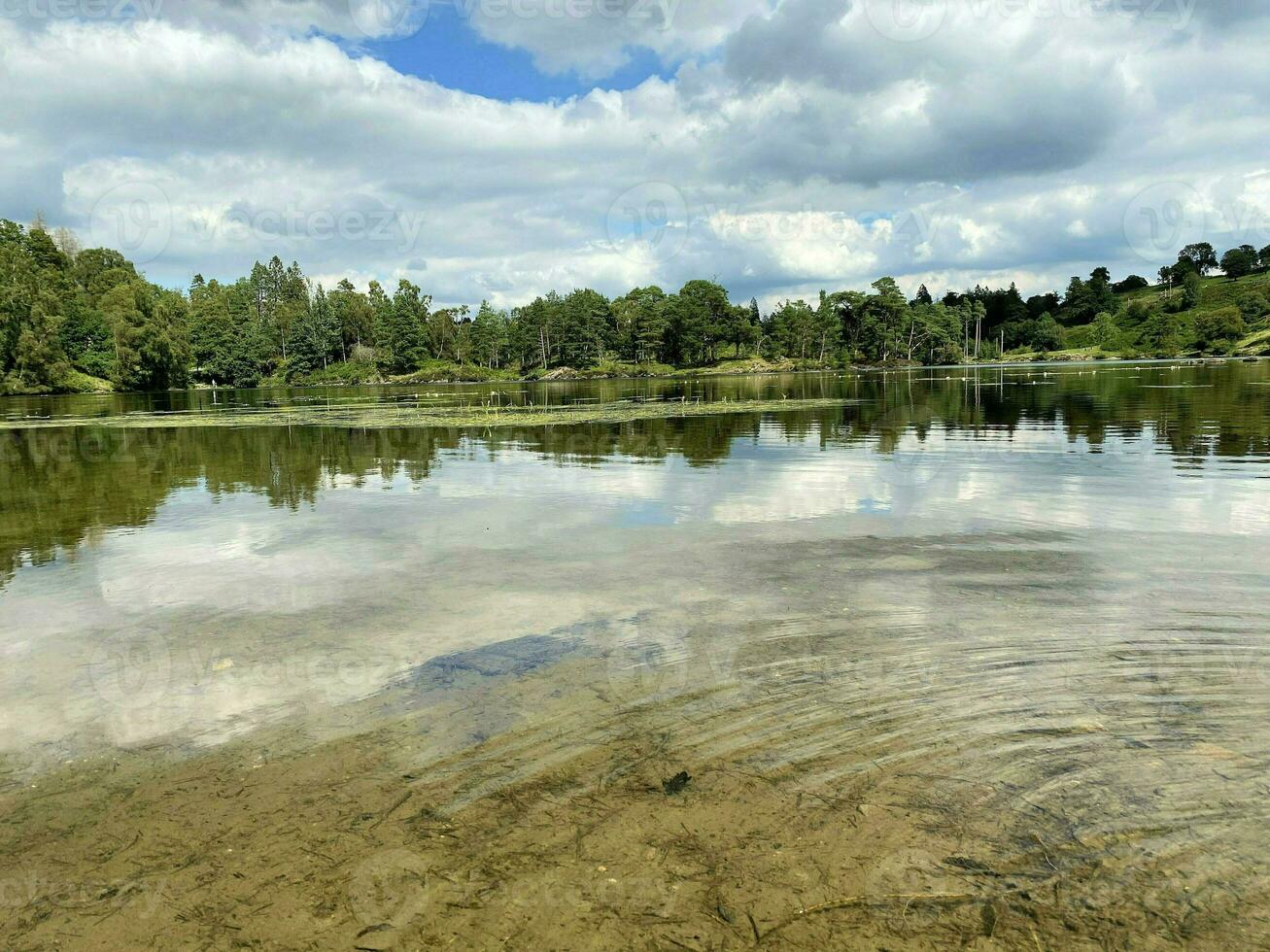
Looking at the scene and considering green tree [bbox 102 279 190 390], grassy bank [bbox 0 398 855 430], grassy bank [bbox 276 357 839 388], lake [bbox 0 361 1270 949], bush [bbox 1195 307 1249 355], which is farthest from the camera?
grassy bank [bbox 276 357 839 388]

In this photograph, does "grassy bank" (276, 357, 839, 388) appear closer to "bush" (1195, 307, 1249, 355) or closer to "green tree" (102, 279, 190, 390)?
"green tree" (102, 279, 190, 390)

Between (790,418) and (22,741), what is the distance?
125 feet

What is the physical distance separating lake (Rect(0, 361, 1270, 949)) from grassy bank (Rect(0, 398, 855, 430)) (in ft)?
97.8

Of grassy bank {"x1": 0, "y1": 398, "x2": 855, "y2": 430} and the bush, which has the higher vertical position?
the bush

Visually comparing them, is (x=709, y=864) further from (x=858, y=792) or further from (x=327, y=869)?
(x=327, y=869)

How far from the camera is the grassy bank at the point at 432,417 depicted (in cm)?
4512

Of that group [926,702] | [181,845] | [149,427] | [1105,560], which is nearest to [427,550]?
[181,845]

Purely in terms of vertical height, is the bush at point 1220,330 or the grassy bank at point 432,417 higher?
the bush at point 1220,330

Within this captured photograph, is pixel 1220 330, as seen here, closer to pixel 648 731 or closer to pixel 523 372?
pixel 523 372

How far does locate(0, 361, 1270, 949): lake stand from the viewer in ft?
14.9

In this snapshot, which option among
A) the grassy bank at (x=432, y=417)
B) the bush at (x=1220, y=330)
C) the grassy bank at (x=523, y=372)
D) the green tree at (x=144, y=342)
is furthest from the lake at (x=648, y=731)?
the bush at (x=1220, y=330)

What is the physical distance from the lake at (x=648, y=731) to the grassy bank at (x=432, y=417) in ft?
97.8

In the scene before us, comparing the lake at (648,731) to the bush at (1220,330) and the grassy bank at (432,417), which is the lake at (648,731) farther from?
the bush at (1220,330)

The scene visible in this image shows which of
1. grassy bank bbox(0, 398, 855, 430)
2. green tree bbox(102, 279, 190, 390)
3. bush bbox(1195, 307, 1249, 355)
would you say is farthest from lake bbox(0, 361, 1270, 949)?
bush bbox(1195, 307, 1249, 355)
